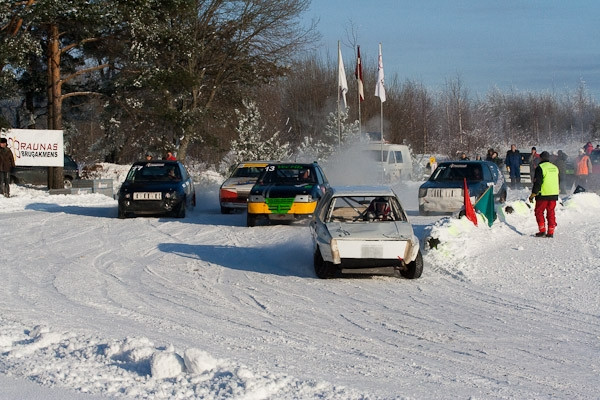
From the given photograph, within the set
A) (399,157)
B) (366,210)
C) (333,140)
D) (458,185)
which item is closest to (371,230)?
(366,210)

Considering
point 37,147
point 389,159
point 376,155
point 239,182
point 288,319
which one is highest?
point 37,147

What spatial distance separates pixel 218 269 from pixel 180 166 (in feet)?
30.4

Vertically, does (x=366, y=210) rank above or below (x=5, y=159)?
below

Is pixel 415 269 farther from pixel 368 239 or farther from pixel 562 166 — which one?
pixel 562 166

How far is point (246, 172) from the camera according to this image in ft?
73.7

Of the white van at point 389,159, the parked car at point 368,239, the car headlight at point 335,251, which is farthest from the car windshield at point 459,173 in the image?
the white van at point 389,159

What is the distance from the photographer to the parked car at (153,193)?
1989 cm

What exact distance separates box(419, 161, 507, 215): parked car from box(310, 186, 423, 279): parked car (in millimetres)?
7411

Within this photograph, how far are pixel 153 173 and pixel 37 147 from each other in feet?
30.9

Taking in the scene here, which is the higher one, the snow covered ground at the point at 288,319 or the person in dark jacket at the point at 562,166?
the person in dark jacket at the point at 562,166

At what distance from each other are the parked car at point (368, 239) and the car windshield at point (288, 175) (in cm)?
657

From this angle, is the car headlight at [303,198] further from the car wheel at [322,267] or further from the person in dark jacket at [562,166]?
the person in dark jacket at [562,166]

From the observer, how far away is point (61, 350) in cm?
701

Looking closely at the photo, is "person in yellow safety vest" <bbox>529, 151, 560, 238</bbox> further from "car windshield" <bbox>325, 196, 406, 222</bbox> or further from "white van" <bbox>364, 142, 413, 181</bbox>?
"white van" <bbox>364, 142, 413, 181</bbox>
